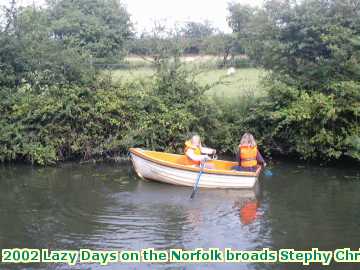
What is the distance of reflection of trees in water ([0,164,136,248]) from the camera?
29.3 ft

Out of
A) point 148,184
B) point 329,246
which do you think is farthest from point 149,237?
point 148,184

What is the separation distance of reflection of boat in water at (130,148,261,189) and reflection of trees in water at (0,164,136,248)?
56 cm

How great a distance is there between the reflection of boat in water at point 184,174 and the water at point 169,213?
23cm

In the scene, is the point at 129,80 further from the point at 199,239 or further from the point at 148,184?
the point at 199,239

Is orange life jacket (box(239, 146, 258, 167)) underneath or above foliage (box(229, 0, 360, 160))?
underneath

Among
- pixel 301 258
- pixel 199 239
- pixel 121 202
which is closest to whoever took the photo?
pixel 301 258

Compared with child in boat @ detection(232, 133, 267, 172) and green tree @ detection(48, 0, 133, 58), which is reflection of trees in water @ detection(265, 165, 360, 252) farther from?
green tree @ detection(48, 0, 133, 58)

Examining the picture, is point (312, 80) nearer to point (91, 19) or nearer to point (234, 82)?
point (234, 82)

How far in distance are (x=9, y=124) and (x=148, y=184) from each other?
4.72 meters

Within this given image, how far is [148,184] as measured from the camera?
12.8 metres

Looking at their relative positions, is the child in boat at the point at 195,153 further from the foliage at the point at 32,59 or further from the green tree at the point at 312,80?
the foliage at the point at 32,59

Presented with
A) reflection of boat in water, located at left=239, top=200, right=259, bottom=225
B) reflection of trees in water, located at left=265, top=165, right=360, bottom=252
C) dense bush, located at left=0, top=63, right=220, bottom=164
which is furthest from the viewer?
dense bush, located at left=0, top=63, right=220, bottom=164

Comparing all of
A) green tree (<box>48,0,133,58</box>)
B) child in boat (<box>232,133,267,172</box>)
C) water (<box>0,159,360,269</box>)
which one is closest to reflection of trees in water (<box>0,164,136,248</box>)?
water (<box>0,159,360,269</box>)

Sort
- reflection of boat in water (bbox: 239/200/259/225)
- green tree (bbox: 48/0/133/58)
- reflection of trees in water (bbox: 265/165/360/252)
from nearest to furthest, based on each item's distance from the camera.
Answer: reflection of trees in water (bbox: 265/165/360/252), reflection of boat in water (bbox: 239/200/259/225), green tree (bbox: 48/0/133/58)
